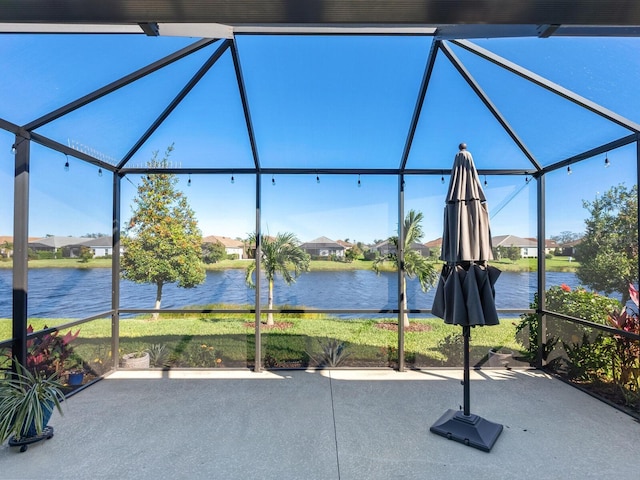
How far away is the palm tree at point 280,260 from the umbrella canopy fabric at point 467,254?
2.40 metres

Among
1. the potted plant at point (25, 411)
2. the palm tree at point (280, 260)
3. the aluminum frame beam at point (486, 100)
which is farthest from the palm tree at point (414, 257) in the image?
the potted plant at point (25, 411)

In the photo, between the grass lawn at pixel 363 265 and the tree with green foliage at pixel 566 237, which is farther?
the grass lawn at pixel 363 265

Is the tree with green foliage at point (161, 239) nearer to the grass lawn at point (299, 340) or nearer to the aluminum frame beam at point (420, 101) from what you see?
the grass lawn at point (299, 340)

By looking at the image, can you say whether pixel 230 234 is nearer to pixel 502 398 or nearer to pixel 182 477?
pixel 182 477

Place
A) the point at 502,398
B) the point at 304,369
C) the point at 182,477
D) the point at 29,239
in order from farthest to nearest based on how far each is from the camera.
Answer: the point at 304,369
the point at 502,398
the point at 29,239
the point at 182,477

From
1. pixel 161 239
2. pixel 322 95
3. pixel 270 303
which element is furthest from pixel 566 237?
pixel 161 239

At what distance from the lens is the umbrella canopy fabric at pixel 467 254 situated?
2898 mm

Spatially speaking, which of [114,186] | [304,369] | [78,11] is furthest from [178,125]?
[304,369]

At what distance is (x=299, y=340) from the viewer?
4.83 metres

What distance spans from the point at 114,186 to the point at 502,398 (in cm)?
567

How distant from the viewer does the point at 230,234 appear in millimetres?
4945

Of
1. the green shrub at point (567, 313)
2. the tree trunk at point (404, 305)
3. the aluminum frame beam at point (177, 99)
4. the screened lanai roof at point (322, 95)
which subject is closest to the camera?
the screened lanai roof at point (322, 95)

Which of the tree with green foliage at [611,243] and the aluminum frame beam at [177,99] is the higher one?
the aluminum frame beam at [177,99]

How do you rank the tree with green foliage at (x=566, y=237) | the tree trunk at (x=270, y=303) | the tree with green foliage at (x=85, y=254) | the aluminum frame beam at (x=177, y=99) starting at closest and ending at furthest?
the aluminum frame beam at (x=177, y=99) < the tree with green foliage at (x=566, y=237) < the tree with green foliage at (x=85, y=254) < the tree trunk at (x=270, y=303)
